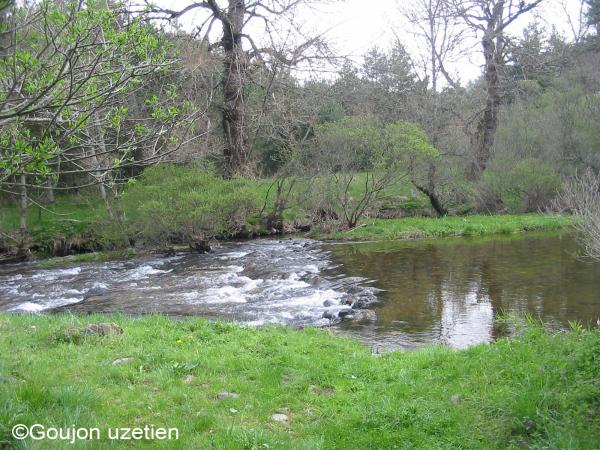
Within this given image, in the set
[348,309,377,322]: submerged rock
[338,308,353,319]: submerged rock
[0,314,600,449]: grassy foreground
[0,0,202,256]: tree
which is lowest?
[348,309,377,322]: submerged rock

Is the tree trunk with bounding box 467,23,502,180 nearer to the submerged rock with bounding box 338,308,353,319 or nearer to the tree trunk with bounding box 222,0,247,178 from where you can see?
the tree trunk with bounding box 222,0,247,178

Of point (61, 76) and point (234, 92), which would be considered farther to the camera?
point (234, 92)

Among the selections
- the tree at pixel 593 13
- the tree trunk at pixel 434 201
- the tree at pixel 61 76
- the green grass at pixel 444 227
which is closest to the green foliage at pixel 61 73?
the tree at pixel 61 76

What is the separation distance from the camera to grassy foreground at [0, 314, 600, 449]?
5.05 meters

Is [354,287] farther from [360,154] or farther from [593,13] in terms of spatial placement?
[593,13]

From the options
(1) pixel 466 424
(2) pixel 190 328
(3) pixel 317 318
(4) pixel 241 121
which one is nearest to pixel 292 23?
(4) pixel 241 121

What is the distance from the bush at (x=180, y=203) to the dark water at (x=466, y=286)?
4768 millimetres

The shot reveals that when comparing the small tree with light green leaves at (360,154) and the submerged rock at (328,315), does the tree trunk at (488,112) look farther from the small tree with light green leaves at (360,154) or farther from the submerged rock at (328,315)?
the submerged rock at (328,315)

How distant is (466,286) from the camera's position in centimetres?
1496

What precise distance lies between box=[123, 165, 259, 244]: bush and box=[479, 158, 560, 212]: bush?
14067 millimetres

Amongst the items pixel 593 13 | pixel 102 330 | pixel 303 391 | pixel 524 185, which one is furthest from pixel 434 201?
pixel 593 13

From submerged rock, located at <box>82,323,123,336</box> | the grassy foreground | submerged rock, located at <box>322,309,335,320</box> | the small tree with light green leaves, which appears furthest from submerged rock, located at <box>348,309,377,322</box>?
the small tree with light green leaves

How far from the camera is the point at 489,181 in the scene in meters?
30.5

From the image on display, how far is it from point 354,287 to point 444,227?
12784 mm
